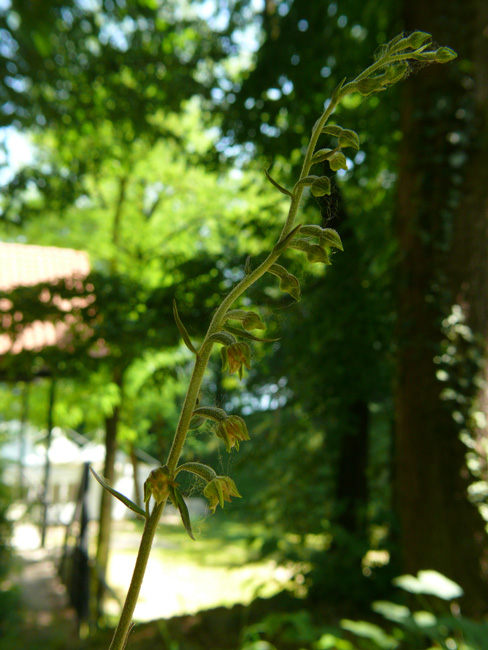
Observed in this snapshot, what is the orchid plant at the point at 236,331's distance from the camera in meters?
0.46

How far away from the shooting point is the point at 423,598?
3963 millimetres

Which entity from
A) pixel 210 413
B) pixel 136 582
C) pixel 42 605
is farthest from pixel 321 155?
pixel 42 605

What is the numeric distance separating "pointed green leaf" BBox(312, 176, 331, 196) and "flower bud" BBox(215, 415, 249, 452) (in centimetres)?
23

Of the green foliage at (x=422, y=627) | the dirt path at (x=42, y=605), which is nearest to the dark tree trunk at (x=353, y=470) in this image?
the green foliage at (x=422, y=627)

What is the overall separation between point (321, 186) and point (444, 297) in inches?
146

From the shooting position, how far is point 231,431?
0.55 metres

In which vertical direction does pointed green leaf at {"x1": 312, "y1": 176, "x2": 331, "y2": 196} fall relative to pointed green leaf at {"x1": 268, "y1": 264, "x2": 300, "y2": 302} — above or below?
above

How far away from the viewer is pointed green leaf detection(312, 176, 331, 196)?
1.80ft

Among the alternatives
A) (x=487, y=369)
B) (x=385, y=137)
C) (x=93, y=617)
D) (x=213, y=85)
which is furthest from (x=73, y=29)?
(x=93, y=617)

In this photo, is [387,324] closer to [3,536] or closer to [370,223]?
[370,223]

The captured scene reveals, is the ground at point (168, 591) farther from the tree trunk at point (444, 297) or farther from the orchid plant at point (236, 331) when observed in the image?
the tree trunk at point (444, 297)

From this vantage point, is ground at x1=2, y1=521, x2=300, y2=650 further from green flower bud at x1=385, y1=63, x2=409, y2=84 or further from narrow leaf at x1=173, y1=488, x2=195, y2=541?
green flower bud at x1=385, y1=63, x2=409, y2=84

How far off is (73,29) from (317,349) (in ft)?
11.3

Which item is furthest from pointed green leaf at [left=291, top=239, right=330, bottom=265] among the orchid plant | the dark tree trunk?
the dark tree trunk
